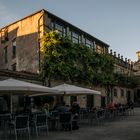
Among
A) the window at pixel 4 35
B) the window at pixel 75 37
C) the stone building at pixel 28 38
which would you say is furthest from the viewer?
the window at pixel 75 37

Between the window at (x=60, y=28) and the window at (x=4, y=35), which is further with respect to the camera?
the window at (x=4, y=35)

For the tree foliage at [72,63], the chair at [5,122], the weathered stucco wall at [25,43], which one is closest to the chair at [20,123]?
the chair at [5,122]

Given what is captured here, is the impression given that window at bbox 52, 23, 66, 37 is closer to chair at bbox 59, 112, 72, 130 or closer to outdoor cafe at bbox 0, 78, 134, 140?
outdoor cafe at bbox 0, 78, 134, 140

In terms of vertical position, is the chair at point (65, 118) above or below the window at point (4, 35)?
below

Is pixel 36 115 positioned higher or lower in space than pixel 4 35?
lower

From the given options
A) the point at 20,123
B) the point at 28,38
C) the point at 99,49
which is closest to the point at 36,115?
the point at 20,123

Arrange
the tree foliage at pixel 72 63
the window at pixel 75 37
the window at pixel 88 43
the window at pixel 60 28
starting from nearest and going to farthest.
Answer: the tree foliage at pixel 72 63
the window at pixel 60 28
the window at pixel 75 37
the window at pixel 88 43

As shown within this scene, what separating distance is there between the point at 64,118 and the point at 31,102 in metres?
11.5

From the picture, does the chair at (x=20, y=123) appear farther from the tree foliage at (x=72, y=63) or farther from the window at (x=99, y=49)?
the window at (x=99, y=49)

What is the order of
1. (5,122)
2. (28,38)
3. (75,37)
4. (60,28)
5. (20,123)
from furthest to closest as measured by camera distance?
1. (75,37)
2. (60,28)
3. (28,38)
4. (5,122)
5. (20,123)

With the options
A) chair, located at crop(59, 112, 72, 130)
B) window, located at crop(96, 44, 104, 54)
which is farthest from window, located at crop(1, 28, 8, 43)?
chair, located at crop(59, 112, 72, 130)

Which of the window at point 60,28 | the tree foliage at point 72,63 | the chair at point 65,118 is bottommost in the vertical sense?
the chair at point 65,118

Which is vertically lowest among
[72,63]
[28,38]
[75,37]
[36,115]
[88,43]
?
[36,115]

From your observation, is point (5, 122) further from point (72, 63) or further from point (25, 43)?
point (25, 43)
